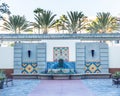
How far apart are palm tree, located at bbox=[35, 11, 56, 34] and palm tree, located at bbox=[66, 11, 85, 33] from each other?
184cm

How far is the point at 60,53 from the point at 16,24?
1275cm

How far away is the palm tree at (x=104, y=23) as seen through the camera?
35.8 m

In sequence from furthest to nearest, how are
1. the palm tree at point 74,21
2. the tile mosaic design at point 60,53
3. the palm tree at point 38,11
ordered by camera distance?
the palm tree at point 38,11, the palm tree at point 74,21, the tile mosaic design at point 60,53

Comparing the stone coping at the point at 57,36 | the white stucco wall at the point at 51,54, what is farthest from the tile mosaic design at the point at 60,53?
the stone coping at the point at 57,36

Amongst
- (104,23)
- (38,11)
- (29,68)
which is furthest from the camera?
(38,11)

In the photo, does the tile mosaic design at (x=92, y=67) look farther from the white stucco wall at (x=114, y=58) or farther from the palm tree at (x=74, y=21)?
the palm tree at (x=74, y=21)

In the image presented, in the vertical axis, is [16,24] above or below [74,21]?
below

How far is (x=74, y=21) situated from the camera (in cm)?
3444

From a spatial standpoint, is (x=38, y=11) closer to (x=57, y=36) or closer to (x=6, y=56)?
(x=57, y=36)

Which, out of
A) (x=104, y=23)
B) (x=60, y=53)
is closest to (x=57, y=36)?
(x=60, y=53)

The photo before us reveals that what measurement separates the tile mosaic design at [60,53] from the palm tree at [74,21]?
12085 mm

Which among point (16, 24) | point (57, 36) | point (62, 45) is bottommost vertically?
point (62, 45)

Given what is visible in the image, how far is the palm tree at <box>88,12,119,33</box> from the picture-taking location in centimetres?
3578

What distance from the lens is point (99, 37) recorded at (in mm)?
23656
